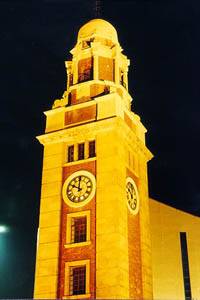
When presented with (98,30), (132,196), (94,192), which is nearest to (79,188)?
(94,192)

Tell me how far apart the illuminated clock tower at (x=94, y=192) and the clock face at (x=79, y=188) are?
0.21ft

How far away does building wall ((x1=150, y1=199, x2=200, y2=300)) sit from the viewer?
45.1 meters

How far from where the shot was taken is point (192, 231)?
157ft

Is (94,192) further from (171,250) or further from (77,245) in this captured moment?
(171,250)

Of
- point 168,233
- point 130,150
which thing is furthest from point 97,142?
point 168,233

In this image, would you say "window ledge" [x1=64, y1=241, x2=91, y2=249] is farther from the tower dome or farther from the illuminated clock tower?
the tower dome

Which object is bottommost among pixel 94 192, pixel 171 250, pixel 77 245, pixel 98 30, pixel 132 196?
pixel 77 245

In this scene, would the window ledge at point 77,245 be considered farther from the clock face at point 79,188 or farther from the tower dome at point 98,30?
the tower dome at point 98,30

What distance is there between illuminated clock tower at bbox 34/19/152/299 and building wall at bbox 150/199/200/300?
8439 mm

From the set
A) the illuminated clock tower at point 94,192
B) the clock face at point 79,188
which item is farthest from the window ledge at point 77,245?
the clock face at point 79,188

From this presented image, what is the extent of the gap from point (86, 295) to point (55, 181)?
820cm

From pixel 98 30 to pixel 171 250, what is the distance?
19.2 metres

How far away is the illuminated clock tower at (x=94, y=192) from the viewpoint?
1284 inches

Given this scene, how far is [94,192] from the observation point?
3481 cm
